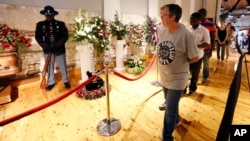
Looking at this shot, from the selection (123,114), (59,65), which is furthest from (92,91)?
(59,65)

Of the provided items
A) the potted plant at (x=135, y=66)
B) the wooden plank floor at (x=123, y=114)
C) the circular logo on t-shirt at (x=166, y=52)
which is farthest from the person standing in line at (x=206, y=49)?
the circular logo on t-shirt at (x=166, y=52)

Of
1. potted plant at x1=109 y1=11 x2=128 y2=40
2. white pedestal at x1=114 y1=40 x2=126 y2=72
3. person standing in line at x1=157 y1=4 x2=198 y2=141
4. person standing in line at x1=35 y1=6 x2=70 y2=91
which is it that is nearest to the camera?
person standing in line at x1=157 y1=4 x2=198 y2=141

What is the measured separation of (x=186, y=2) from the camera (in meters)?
8.88

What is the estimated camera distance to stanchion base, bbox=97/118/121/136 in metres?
2.39

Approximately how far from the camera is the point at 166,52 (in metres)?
1.81

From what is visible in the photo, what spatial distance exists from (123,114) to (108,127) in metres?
0.47

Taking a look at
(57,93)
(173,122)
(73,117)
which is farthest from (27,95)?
(173,122)

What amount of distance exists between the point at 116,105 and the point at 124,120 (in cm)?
56

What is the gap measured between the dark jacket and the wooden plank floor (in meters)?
0.93

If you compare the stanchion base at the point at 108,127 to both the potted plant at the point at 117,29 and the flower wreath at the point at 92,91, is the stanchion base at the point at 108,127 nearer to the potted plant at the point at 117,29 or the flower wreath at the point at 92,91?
the flower wreath at the point at 92,91

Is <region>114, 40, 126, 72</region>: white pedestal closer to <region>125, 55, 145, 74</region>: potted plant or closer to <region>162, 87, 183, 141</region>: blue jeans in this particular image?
<region>125, 55, 145, 74</region>: potted plant

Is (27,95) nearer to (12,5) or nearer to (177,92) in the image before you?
(12,5)

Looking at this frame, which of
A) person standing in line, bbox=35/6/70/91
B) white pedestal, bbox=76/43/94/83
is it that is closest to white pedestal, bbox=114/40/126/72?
white pedestal, bbox=76/43/94/83

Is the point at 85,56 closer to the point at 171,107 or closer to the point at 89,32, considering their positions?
the point at 89,32
